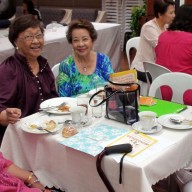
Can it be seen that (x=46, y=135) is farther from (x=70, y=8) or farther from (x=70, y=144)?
(x=70, y=8)

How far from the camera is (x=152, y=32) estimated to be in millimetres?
3322

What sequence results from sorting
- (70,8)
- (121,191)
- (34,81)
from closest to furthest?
1. (121,191)
2. (34,81)
3. (70,8)

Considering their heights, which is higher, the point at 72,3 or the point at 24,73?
the point at 72,3

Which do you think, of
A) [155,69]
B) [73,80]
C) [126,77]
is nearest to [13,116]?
[126,77]

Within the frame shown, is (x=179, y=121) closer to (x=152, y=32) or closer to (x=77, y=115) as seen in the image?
(x=77, y=115)

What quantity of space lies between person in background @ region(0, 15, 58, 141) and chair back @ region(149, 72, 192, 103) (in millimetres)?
740

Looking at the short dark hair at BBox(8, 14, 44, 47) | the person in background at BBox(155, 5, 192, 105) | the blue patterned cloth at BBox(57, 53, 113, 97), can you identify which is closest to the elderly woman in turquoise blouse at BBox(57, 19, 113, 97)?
the blue patterned cloth at BBox(57, 53, 113, 97)

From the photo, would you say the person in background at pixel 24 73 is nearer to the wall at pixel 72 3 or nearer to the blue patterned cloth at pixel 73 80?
the blue patterned cloth at pixel 73 80

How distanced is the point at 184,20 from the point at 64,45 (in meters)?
1.93

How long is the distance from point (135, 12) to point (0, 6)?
2796 millimetres

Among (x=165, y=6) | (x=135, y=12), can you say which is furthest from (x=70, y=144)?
(x=135, y=12)

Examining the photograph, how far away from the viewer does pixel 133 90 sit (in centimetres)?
162

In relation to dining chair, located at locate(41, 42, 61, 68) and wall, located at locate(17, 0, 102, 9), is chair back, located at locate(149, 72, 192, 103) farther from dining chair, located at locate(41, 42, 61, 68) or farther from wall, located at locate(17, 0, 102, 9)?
wall, located at locate(17, 0, 102, 9)

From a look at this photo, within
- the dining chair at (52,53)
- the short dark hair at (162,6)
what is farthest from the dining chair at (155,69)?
the dining chair at (52,53)
